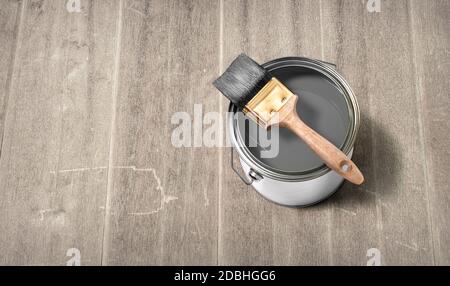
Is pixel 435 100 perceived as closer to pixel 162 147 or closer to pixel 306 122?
pixel 306 122

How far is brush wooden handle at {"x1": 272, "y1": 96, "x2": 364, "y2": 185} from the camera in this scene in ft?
2.49

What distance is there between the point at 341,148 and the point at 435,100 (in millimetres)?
415

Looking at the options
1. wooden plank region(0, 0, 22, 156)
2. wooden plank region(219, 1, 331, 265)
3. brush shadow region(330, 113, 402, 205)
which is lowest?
wooden plank region(219, 1, 331, 265)

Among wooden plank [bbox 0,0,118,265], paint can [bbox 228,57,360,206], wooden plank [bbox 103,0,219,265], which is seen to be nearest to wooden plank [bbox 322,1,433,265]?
paint can [bbox 228,57,360,206]

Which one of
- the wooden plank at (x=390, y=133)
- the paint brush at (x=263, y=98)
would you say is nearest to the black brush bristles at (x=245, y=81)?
the paint brush at (x=263, y=98)

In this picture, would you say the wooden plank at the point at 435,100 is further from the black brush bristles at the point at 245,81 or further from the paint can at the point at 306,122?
the black brush bristles at the point at 245,81

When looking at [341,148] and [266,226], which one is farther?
[266,226]

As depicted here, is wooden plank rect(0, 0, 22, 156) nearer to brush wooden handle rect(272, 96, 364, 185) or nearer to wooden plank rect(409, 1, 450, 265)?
brush wooden handle rect(272, 96, 364, 185)

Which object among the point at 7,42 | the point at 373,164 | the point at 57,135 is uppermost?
the point at 7,42

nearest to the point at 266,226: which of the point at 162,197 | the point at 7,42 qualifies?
the point at 162,197

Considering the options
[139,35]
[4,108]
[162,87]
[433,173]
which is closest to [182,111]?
[162,87]

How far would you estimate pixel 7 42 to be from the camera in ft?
3.76
